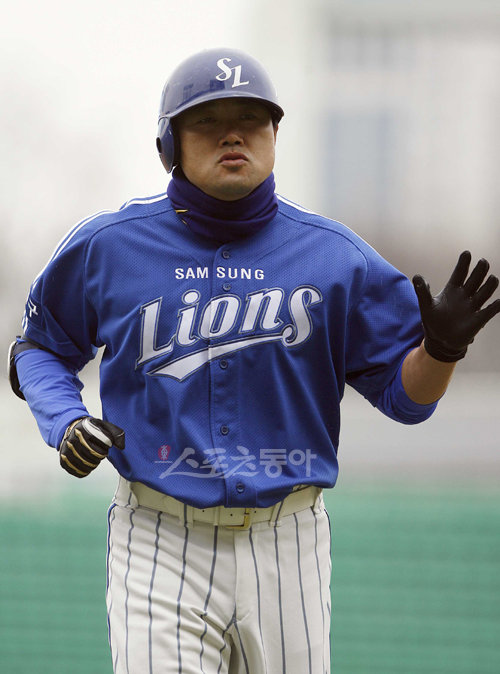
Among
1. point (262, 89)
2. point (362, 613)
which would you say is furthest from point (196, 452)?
point (362, 613)

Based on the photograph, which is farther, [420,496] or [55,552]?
[420,496]

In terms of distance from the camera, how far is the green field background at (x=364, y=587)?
15.9 feet

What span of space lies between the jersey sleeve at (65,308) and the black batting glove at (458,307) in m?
0.75

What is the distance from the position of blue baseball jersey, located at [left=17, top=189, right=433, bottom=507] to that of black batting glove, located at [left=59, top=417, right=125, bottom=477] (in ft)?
0.26

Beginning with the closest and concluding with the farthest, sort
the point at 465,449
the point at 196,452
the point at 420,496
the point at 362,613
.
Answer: the point at 196,452
the point at 362,613
the point at 420,496
the point at 465,449

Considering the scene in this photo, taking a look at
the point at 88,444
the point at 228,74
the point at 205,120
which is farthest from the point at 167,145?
the point at 88,444

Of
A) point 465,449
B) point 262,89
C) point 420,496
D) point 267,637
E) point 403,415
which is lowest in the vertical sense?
point 465,449

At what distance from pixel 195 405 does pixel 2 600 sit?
3.26 m

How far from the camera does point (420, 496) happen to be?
659cm

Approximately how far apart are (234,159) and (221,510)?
2.44ft

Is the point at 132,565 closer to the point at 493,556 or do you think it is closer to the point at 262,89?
the point at 262,89

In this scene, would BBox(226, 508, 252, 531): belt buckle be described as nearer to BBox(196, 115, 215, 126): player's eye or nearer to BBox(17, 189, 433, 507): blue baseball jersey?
BBox(17, 189, 433, 507): blue baseball jersey

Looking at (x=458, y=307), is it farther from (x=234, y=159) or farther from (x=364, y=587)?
(x=364, y=587)

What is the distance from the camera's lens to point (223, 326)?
94.4 inches
